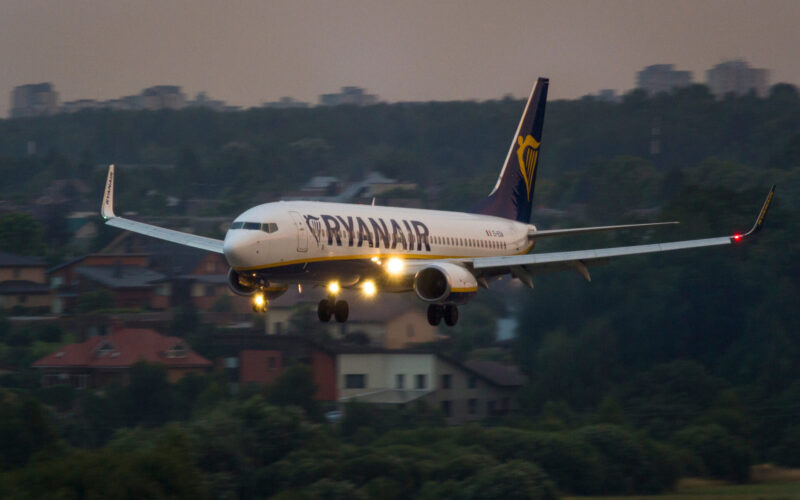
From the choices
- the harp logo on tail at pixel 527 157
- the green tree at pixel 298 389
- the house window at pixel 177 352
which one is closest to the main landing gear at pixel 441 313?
the harp logo on tail at pixel 527 157

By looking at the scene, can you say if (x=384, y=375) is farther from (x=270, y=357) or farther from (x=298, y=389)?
(x=270, y=357)

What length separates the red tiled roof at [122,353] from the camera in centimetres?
13012

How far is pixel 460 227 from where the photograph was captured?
58.2 m

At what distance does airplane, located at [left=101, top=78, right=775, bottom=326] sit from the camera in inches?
1902

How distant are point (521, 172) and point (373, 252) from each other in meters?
17.9

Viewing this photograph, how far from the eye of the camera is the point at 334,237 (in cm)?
5016

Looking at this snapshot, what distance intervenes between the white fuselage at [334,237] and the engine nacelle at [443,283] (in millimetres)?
1535

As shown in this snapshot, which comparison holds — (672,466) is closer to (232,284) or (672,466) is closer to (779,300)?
(779,300)

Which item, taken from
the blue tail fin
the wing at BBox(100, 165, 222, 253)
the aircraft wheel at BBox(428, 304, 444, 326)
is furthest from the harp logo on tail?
the wing at BBox(100, 165, 222, 253)

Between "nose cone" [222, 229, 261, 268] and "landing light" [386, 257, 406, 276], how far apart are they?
22.6ft

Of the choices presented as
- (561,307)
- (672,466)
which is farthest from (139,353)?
(672,466)

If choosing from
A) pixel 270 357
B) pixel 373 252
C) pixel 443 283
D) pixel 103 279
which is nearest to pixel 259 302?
pixel 373 252

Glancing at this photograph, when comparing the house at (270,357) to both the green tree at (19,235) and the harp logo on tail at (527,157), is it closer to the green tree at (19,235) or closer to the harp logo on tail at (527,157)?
the harp logo on tail at (527,157)

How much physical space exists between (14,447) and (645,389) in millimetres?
63331
